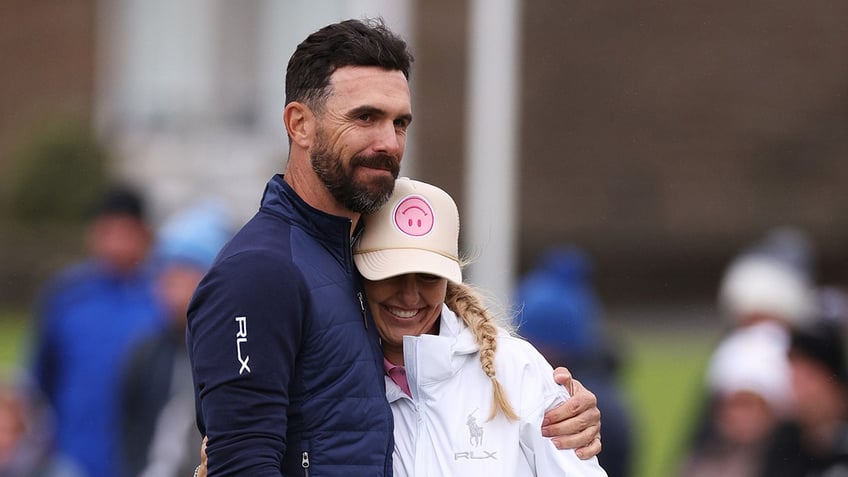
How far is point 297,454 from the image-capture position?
12.2 feet

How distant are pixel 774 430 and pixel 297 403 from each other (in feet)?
14.3

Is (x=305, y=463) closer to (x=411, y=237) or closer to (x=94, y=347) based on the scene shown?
(x=411, y=237)

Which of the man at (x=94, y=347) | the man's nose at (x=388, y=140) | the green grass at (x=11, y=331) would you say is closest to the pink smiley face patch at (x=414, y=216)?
the man's nose at (x=388, y=140)

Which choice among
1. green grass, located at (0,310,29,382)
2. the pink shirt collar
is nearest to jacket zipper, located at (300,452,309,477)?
the pink shirt collar

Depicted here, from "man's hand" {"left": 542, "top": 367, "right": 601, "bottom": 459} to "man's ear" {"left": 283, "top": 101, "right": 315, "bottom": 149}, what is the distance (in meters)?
0.84

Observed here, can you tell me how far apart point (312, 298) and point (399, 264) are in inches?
11.7

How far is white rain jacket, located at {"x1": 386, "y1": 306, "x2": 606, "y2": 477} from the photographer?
3934mm

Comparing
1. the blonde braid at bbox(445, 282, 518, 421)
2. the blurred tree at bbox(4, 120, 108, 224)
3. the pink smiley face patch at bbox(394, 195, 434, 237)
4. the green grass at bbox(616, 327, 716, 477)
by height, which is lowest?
the green grass at bbox(616, 327, 716, 477)

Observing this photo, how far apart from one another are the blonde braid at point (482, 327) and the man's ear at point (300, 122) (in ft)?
1.76

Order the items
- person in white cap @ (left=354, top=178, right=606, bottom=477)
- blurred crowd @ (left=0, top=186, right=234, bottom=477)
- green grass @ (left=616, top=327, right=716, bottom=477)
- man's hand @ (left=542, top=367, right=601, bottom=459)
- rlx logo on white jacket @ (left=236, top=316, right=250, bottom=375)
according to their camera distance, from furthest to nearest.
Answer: green grass @ (left=616, top=327, right=716, bottom=477) < blurred crowd @ (left=0, top=186, right=234, bottom=477) < man's hand @ (left=542, top=367, right=601, bottom=459) < person in white cap @ (left=354, top=178, right=606, bottom=477) < rlx logo on white jacket @ (left=236, top=316, right=250, bottom=375)

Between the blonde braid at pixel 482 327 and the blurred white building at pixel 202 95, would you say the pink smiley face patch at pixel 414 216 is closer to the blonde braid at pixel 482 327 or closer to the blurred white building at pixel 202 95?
the blonde braid at pixel 482 327

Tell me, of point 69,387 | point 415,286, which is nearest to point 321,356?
point 415,286

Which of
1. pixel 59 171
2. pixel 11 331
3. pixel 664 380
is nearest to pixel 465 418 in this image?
pixel 664 380

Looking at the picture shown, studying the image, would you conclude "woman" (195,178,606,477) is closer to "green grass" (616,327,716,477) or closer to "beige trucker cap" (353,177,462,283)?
"beige trucker cap" (353,177,462,283)
